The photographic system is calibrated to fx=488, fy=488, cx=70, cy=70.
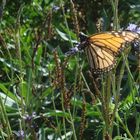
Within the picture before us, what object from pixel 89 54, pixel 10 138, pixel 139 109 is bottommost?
pixel 139 109

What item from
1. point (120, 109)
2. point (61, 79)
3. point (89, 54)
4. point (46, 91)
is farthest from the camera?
point (46, 91)

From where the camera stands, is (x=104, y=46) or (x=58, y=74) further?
(x=104, y=46)

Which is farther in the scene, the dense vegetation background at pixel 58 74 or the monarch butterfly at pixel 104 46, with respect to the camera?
the dense vegetation background at pixel 58 74

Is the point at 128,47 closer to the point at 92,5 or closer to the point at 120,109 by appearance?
the point at 120,109

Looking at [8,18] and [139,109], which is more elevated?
[8,18]

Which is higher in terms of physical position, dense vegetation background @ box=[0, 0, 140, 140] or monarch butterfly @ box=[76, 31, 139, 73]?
monarch butterfly @ box=[76, 31, 139, 73]

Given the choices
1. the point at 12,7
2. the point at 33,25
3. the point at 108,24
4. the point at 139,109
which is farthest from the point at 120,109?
the point at 12,7

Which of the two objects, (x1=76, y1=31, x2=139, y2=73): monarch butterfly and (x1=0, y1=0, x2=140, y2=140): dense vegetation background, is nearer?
(x1=76, y1=31, x2=139, y2=73): monarch butterfly

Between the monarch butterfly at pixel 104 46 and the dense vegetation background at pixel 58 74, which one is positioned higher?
the monarch butterfly at pixel 104 46
